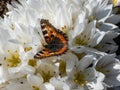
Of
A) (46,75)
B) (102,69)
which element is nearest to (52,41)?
(46,75)

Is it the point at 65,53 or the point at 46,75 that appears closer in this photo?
the point at 65,53

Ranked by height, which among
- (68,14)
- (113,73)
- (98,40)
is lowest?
(113,73)

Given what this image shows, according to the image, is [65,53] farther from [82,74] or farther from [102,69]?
[102,69]

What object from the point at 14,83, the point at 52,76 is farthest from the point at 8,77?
the point at 52,76

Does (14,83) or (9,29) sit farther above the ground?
(9,29)

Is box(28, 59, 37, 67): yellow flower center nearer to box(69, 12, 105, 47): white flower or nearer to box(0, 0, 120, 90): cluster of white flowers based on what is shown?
box(0, 0, 120, 90): cluster of white flowers

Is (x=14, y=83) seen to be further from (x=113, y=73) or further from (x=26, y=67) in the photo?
(x=113, y=73)
